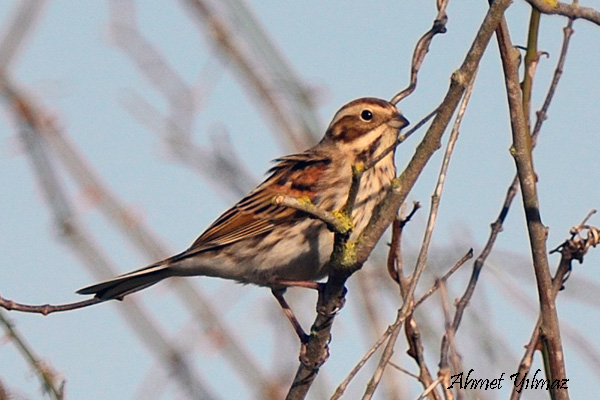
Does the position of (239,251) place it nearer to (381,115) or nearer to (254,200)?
(254,200)

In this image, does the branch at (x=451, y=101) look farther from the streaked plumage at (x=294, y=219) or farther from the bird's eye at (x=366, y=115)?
the bird's eye at (x=366, y=115)

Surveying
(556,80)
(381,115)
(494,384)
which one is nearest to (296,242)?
(381,115)

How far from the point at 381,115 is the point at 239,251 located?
1.32m

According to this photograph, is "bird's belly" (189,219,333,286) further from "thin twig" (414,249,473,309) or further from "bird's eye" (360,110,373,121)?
"thin twig" (414,249,473,309)

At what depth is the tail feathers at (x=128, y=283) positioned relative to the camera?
527 cm

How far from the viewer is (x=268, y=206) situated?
617cm

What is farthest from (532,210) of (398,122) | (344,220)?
(398,122)

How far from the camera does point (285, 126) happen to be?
5.20 m

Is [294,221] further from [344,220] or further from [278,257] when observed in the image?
[344,220]

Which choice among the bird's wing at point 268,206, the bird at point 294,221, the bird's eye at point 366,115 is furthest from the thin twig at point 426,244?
the bird's eye at point 366,115

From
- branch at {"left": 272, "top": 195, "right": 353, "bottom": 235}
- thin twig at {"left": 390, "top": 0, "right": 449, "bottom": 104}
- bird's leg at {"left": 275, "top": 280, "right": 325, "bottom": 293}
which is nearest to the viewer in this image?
branch at {"left": 272, "top": 195, "right": 353, "bottom": 235}

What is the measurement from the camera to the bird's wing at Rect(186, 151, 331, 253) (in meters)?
6.07

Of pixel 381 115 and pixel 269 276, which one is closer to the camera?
pixel 269 276

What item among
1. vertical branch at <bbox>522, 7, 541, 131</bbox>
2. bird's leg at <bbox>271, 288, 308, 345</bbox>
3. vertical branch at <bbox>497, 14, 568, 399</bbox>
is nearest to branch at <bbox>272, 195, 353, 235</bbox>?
vertical branch at <bbox>497, 14, 568, 399</bbox>
